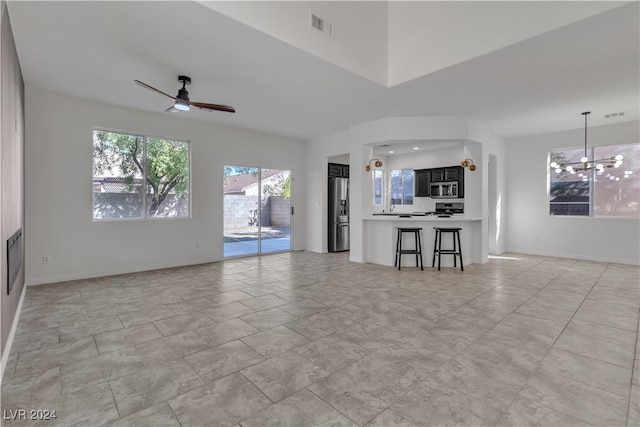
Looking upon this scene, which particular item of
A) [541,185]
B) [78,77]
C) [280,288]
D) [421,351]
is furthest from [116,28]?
[541,185]

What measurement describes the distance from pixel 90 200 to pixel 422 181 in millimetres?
7740

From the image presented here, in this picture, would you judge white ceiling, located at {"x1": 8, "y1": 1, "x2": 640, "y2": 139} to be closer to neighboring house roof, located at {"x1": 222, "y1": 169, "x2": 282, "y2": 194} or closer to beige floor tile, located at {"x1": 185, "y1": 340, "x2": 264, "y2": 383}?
neighboring house roof, located at {"x1": 222, "y1": 169, "x2": 282, "y2": 194}

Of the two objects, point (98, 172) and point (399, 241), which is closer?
point (98, 172)

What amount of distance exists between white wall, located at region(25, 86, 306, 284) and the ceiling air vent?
3.61m

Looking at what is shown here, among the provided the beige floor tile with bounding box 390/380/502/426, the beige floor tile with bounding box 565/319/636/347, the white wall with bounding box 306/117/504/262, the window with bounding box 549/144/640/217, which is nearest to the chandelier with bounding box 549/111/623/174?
the window with bounding box 549/144/640/217

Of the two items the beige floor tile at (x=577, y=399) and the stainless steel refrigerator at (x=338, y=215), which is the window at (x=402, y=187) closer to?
the stainless steel refrigerator at (x=338, y=215)

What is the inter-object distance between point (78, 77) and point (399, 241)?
5.73 meters

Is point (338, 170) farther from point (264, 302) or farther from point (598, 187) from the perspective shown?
point (598, 187)

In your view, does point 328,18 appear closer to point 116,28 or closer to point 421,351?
point 116,28

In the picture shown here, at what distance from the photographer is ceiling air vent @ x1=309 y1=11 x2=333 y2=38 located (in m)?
3.52

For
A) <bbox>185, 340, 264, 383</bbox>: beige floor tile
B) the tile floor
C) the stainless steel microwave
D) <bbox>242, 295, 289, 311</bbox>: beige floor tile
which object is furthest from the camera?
the stainless steel microwave

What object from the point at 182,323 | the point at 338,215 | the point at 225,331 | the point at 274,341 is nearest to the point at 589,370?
the point at 274,341

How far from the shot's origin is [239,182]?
7180 mm

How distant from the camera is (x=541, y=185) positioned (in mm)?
7465
